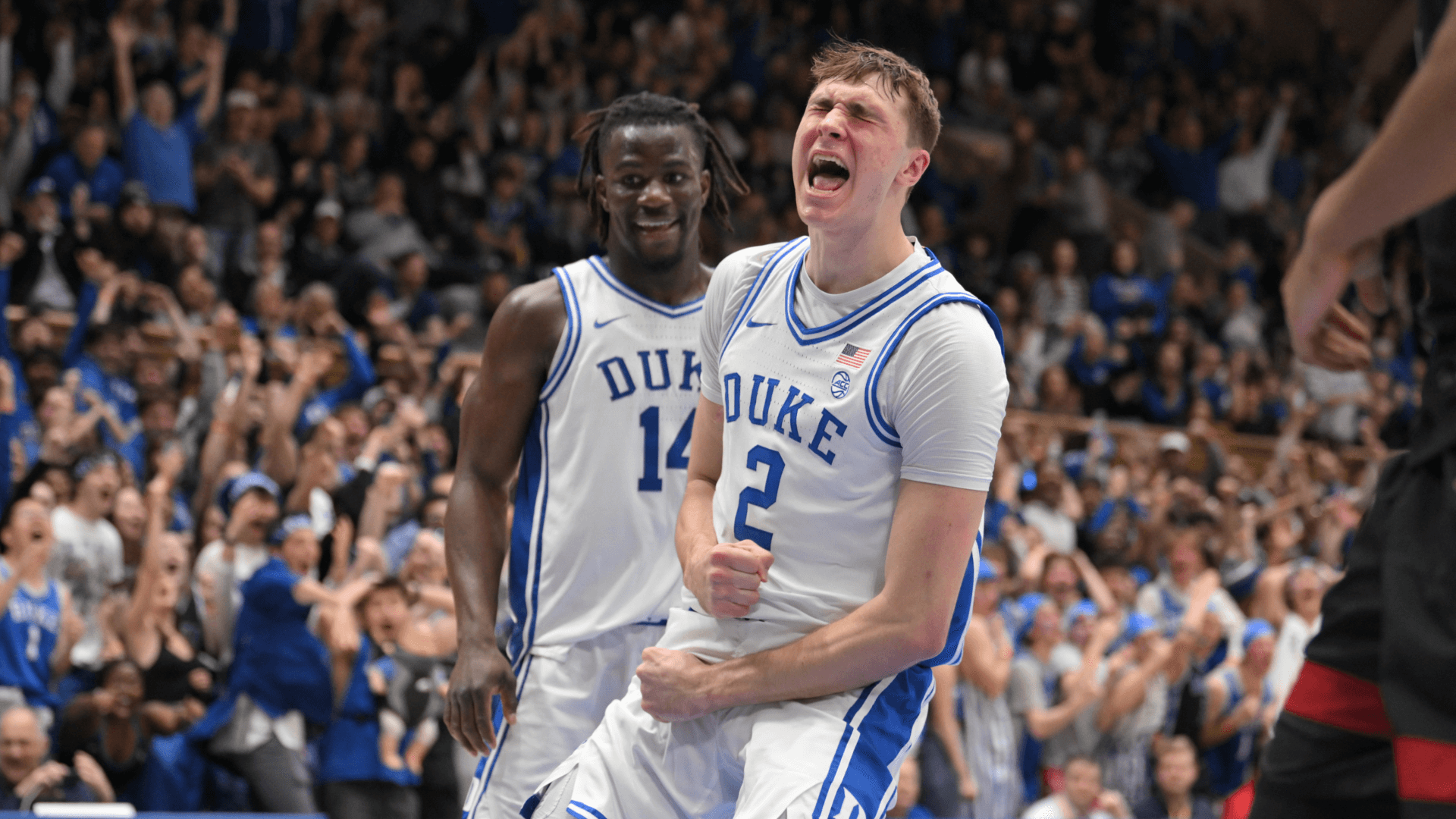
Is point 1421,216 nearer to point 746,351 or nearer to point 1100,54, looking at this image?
point 746,351

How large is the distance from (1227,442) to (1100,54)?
7.09 metres

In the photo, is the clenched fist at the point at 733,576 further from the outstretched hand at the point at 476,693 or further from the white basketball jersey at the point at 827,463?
the outstretched hand at the point at 476,693

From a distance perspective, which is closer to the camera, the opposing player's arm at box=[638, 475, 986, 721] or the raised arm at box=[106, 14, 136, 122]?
the opposing player's arm at box=[638, 475, 986, 721]

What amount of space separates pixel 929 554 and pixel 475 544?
148cm

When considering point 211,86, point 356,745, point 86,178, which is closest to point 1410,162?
point 356,745

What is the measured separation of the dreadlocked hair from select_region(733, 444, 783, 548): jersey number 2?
52.0 inches

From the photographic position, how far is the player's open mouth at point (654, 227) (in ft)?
12.7

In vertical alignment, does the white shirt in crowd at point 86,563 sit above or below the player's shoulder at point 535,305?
below

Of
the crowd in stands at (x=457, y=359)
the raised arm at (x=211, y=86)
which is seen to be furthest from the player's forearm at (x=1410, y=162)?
the raised arm at (x=211, y=86)

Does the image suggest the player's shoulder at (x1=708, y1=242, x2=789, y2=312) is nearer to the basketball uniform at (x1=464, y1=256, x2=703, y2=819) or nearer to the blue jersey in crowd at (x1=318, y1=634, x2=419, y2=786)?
the basketball uniform at (x1=464, y1=256, x2=703, y2=819)

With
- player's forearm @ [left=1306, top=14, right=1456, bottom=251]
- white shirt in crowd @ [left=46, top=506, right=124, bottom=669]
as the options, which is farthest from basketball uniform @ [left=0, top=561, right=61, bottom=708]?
player's forearm @ [left=1306, top=14, right=1456, bottom=251]

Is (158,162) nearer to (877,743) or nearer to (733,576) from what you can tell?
(733,576)

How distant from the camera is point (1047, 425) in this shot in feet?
42.6

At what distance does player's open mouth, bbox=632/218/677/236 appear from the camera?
12.7 feet
